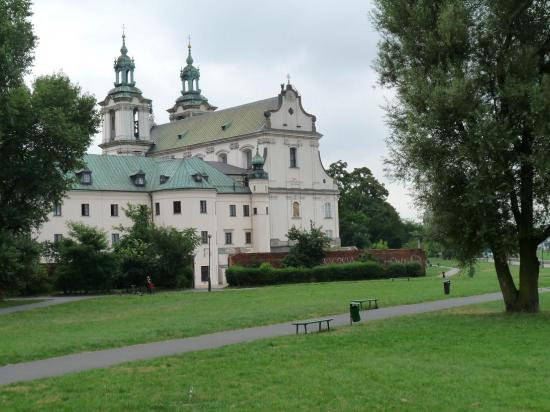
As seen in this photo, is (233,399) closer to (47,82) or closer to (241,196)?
(47,82)

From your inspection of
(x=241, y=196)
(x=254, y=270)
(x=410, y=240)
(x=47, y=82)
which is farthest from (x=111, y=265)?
(x=410, y=240)

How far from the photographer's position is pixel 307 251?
224ft

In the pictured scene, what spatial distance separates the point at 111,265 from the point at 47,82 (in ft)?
55.8

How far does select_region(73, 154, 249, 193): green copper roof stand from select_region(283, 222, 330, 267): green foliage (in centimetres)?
943

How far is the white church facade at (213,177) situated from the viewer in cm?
6919

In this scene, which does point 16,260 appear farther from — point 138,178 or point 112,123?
point 112,123

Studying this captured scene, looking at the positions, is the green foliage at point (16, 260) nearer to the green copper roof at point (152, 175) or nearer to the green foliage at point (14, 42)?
the green foliage at point (14, 42)

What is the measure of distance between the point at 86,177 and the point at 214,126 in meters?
27.1

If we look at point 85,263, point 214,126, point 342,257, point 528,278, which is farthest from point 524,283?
point 214,126

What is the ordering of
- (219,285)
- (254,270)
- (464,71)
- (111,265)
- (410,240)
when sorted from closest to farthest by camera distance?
(464,71) < (111,265) < (254,270) < (219,285) < (410,240)

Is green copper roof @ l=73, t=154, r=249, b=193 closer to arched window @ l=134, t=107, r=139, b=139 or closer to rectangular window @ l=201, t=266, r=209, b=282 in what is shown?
rectangular window @ l=201, t=266, r=209, b=282

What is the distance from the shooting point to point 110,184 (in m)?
70.4

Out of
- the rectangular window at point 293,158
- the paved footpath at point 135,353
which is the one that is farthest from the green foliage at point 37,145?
the rectangular window at point 293,158

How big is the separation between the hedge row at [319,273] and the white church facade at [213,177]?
315 cm
